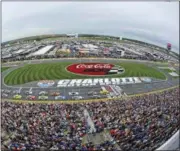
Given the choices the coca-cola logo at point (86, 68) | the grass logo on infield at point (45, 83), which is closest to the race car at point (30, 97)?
the grass logo on infield at point (45, 83)

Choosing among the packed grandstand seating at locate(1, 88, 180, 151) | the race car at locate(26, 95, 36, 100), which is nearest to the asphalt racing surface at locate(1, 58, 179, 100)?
the race car at locate(26, 95, 36, 100)

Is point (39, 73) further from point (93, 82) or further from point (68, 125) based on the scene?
point (68, 125)

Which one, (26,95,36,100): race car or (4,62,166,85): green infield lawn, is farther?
(4,62,166,85): green infield lawn

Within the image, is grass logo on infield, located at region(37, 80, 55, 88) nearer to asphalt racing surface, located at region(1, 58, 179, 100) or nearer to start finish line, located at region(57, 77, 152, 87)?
asphalt racing surface, located at region(1, 58, 179, 100)

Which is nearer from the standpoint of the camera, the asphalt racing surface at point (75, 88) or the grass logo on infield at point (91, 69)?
the asphalt racing surface at point (75, 88)

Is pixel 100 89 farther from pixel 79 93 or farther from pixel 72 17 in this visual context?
pixel 72 17

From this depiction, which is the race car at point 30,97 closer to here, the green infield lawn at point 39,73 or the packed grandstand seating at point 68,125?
the packed grandstand seating at point 68,125

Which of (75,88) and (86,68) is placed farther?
(86,68)

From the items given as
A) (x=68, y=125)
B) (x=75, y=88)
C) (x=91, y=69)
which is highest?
(x=91, y=69)

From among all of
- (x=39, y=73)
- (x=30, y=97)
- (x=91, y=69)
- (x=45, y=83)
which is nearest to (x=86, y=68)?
(x=91, y=69)
